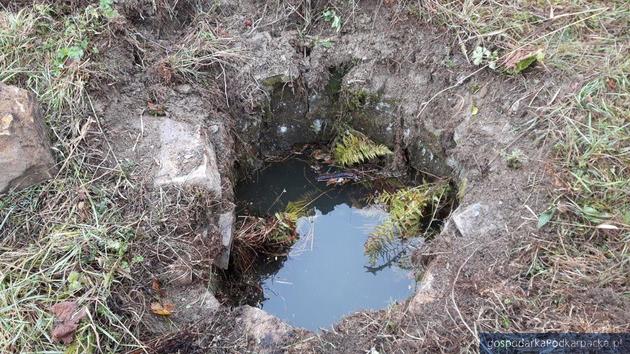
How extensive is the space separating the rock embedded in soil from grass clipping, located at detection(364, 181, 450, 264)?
2303 millimetres

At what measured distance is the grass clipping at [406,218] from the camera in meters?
3.90

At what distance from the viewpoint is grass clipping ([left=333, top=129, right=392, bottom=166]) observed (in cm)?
439

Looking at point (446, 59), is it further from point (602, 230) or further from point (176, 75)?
point (176, 75)

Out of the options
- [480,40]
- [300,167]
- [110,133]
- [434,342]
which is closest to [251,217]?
[300,167]

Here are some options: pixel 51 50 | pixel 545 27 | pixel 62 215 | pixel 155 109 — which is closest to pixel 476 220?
pixel 545 27

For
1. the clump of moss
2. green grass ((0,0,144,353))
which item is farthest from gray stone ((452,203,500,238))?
green grass ((0,0,144,353))

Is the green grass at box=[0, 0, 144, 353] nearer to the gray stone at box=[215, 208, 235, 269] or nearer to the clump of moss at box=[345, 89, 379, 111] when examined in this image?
the gray stone at box=[215, 208, 235, 269]

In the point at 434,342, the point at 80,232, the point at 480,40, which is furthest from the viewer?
the point at 480,40

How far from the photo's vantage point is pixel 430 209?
4082 millimetres

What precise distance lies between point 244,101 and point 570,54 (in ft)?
8.05

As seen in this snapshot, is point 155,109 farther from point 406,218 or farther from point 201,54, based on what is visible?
point 406,218

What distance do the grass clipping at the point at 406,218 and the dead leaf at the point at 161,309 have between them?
157 centimetres

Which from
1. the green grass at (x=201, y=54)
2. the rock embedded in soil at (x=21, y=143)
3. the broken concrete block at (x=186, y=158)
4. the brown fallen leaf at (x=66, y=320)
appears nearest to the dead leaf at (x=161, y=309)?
the brown fallen leaf at (x=66, y=320)

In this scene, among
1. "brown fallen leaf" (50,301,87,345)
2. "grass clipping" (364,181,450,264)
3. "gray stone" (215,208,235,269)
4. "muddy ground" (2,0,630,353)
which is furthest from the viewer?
"grass clipping" (364,181,450,264)
